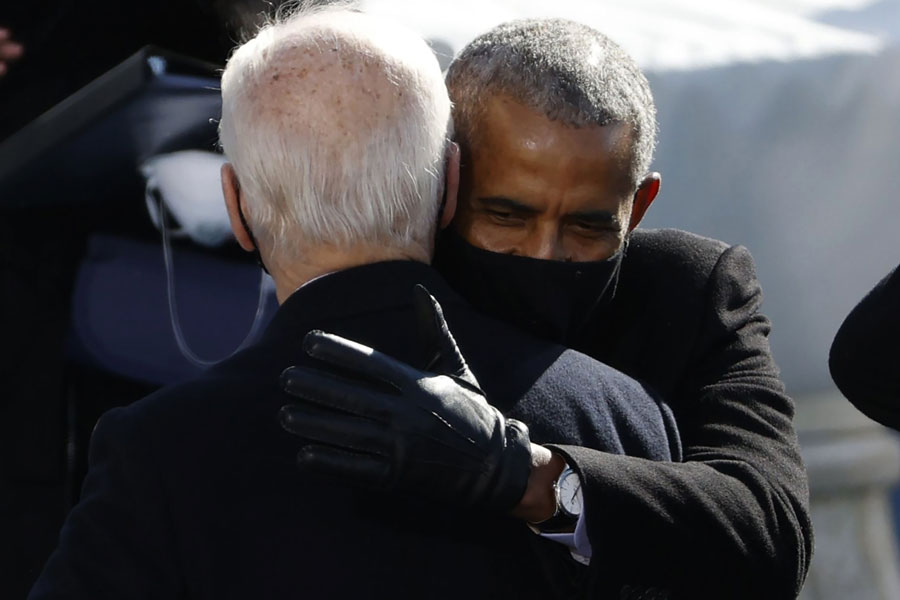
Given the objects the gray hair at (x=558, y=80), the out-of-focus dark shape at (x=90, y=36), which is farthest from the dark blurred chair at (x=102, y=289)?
the gray hair at (x=558, y=80)

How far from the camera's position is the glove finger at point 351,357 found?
3.92ft

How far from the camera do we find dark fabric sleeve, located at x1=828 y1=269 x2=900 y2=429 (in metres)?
1.46

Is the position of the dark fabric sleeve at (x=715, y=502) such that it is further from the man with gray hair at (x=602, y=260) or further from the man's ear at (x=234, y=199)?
the man's ear at (x=234, y=199)

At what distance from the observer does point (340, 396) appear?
1.19 m

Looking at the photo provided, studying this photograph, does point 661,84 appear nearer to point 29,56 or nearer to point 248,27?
point 248,27

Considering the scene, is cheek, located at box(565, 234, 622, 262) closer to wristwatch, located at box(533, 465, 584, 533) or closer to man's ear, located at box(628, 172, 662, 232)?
man's ear, located at box(628, 172, 662, 232)

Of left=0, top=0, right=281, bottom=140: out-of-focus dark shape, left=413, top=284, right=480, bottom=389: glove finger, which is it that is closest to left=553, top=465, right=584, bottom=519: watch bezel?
left=413, top=284, right=480, bottom=389: glove finger

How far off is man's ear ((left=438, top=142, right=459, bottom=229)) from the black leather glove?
1.07 ft

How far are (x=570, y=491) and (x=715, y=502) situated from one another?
0.20 metres

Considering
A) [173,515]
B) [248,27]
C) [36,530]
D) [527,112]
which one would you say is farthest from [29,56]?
[173,515]

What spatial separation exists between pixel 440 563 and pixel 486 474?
0.15m

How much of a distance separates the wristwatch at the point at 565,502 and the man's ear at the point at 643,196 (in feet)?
2.04

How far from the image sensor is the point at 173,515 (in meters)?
1.31

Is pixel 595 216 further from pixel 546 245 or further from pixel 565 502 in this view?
pixel 565 502
